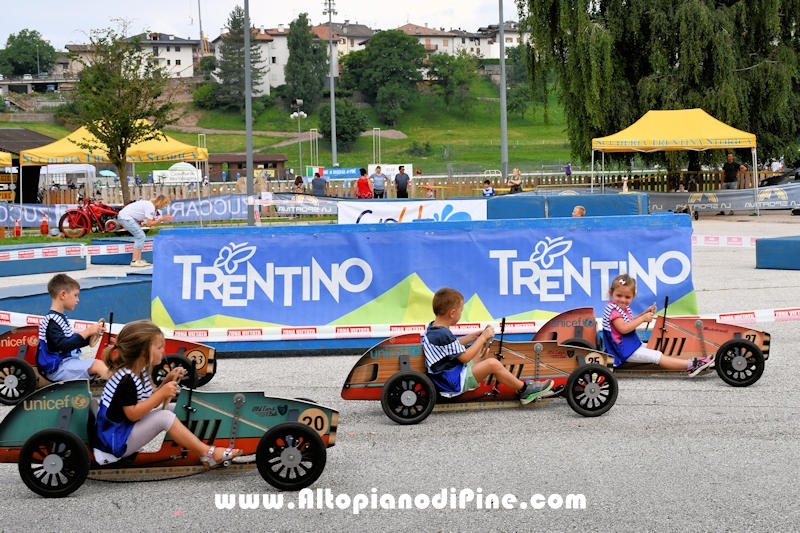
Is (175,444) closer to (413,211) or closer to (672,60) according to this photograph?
(413,211)

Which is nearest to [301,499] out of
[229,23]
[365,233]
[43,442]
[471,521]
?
Answer: [471,521]

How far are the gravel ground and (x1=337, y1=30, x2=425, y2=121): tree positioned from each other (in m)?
139

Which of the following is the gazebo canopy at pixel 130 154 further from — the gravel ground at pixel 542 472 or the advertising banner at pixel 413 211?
the gravel ground at pixel 542 472

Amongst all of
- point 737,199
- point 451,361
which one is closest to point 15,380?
point 451,361

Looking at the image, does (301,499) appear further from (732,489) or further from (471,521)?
(732,489)

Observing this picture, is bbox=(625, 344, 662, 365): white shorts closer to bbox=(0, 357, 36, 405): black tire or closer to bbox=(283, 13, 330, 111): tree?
bbox=(0, 357, 36, 405): black tire

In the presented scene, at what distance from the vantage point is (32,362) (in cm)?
815

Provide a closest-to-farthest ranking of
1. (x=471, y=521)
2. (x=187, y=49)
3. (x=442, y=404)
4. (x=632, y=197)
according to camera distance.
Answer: (x=471, y=521), (x=442, y=404), (x=632, y=197), (x=187, y=49)

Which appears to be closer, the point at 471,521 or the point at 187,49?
the point at 471,521

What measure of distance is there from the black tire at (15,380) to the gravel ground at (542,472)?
1508 millimetres

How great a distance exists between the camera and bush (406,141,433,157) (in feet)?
376

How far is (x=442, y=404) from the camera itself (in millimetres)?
7207

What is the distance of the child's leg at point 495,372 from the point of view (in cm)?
698

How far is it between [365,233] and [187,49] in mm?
187657
